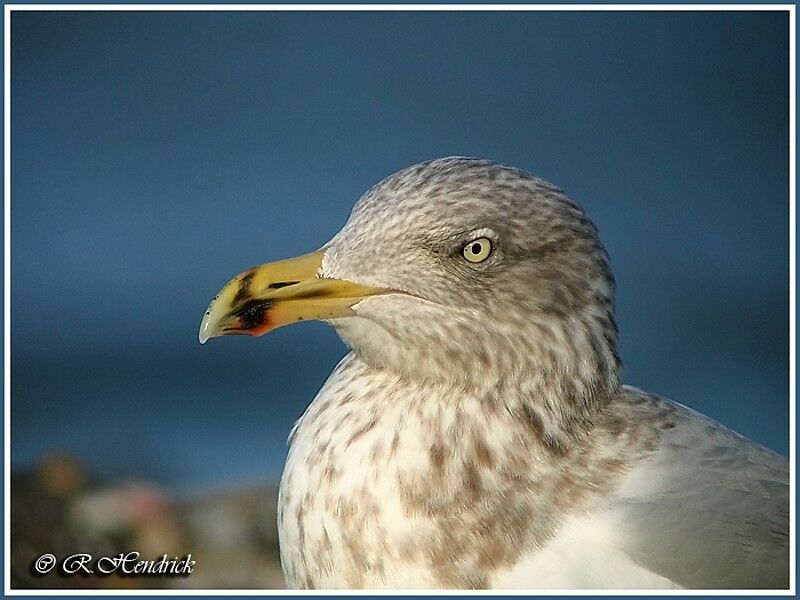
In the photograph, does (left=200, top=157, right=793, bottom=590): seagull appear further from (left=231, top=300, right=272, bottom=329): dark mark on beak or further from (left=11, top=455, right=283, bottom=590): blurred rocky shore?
(left=11, top=455, right=283, bottom=590): blurred rocky shore

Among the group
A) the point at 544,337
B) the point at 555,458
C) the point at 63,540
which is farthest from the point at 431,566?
the point at 63,540

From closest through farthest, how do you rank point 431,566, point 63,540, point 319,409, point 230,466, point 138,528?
point 431,566 → point 319,409 → point 63,540 → point 138,528 → point 230,466

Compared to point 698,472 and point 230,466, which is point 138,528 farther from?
point 698,472

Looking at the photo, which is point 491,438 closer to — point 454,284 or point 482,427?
point 482,427

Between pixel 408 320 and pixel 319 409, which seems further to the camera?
pixel 319 409
